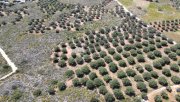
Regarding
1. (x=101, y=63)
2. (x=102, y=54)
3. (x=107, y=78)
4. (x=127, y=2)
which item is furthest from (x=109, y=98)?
(x=127, y=2)

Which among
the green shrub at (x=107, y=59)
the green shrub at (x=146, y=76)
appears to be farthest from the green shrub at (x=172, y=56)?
the green shrub at (x=107, y=59)

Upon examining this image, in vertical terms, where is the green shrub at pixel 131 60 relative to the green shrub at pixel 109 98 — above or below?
below

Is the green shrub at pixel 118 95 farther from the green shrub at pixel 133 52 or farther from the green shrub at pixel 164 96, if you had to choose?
the green shrub at pixel 133 52

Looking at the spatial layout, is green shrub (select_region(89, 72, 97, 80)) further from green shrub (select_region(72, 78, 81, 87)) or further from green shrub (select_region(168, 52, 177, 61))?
green shrub (select_region(168, 52, 177, 61))

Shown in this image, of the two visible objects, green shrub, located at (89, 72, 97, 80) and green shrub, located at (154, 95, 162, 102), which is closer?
green shrub, located at (154, 95, 162, 102)

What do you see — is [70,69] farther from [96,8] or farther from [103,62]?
[96,8]

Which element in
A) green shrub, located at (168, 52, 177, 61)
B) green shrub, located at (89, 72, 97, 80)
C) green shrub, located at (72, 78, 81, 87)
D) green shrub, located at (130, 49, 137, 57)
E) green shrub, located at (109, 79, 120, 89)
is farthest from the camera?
green shrub, located at (130, 49, 137, 57)

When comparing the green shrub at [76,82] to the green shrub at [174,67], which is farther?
the green shrub at [174,67]

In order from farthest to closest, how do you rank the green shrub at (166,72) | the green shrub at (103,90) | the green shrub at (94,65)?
1. the green shrub at (94,65)
2. the green shrub at (166,72)
3. the green shrub at (103,90)

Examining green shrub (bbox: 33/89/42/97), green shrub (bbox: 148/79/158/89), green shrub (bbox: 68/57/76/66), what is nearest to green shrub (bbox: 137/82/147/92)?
green shrub (bbox: 148/79/158/89)

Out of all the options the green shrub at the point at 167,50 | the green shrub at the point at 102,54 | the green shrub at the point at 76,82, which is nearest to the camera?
the green shrub at the point at 76,82

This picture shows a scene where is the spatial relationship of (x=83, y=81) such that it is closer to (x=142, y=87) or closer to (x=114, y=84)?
(x=114, y=84)

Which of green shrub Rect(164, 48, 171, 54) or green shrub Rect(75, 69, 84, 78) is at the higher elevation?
green shrub Rect(75, 69, 84, 78)
